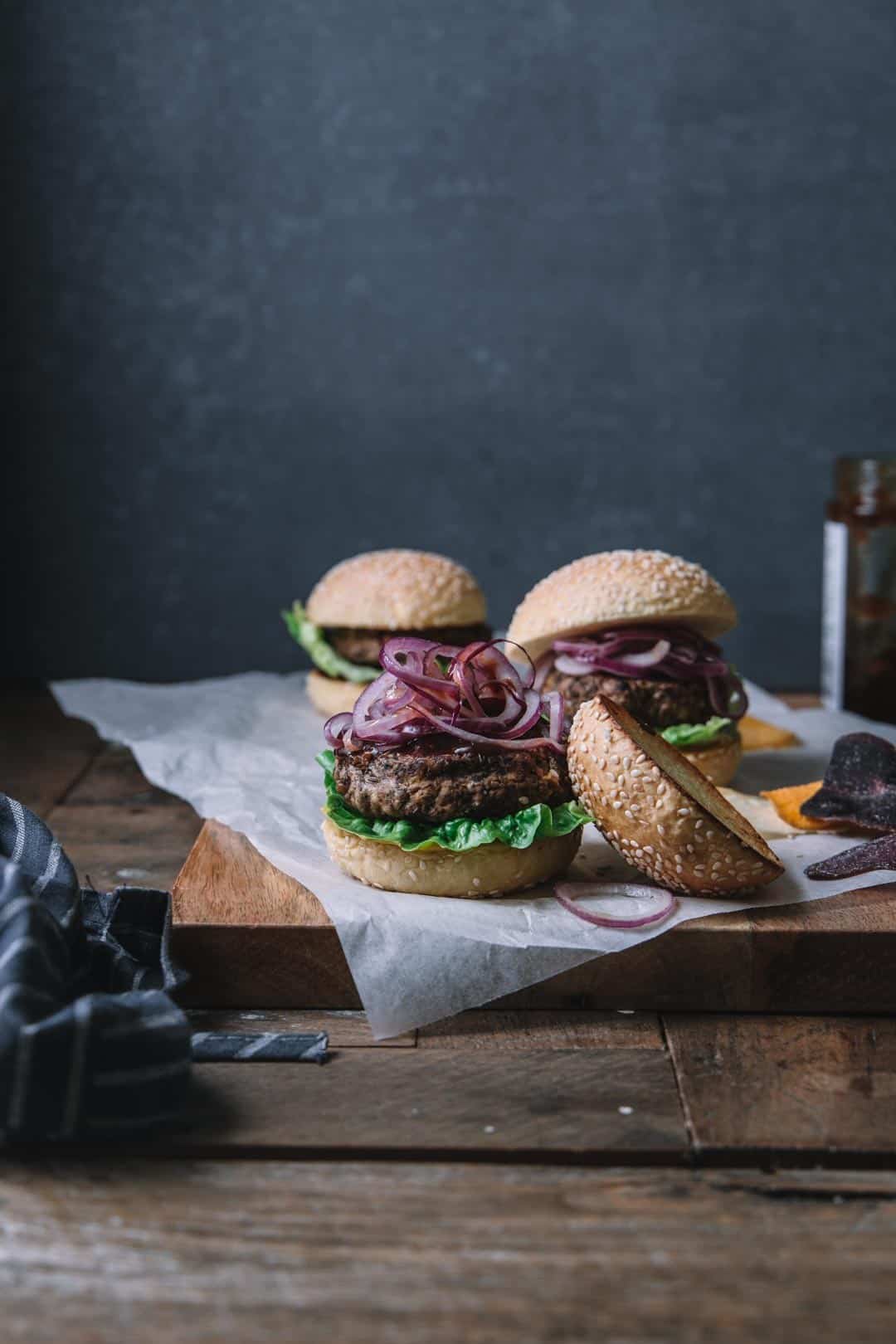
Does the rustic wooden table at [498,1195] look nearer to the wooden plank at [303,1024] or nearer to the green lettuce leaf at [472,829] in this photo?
the wooden plank at [303,1024]

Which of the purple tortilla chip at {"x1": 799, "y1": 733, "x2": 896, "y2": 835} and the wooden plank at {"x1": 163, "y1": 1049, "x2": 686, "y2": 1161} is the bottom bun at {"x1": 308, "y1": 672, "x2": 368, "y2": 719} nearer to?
the purple tortilla chip at {"x1": 799, "y1": 733, "x2": 896, "y2": 835}

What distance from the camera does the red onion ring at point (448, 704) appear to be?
231 centimetres

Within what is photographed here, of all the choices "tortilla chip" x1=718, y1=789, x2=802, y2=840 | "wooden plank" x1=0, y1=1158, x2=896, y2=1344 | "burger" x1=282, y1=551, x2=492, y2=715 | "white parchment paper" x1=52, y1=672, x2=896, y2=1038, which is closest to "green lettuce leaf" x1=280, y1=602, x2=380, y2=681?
"burger" x1=282, y1=551, x2=492, y2=715

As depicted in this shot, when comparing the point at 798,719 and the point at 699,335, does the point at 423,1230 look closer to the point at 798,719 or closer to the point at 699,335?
the point at 798,719

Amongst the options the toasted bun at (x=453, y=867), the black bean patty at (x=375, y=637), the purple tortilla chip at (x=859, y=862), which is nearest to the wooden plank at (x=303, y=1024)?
the toasted bun at (x=453, y=867)

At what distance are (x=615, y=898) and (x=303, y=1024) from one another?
556mm

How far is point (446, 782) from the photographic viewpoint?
89.0 inches

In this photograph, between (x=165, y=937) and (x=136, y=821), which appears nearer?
(x=165, y=937)

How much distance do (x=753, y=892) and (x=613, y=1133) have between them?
67 centimetres

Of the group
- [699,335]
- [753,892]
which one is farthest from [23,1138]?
[699,335]

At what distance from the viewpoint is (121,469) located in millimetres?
4566

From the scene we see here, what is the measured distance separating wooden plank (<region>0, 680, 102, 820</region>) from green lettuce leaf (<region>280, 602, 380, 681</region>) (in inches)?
24.9

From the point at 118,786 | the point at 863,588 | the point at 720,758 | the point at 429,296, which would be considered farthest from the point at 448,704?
the point at 429,296

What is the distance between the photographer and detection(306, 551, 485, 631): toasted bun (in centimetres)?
374
